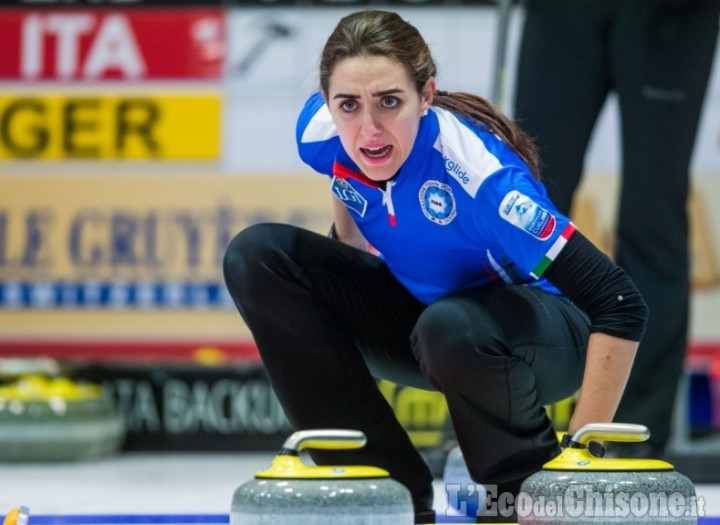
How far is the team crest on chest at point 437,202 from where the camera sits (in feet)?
5.37

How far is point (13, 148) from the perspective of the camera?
4.06 m

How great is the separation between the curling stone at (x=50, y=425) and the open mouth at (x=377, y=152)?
2.19m

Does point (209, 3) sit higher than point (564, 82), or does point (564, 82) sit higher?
point (209, 3)

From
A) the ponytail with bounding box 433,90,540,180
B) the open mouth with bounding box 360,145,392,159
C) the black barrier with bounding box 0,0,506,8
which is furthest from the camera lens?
the black barrier with bounding box 0,0,506,8

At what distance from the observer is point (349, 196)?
69.4 inches

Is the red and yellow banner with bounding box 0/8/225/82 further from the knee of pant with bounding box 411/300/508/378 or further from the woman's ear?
the knee of pant with bounding box 411/300/508/378

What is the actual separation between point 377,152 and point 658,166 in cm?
126

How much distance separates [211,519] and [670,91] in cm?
145

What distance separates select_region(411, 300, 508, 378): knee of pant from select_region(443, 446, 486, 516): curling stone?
211mm

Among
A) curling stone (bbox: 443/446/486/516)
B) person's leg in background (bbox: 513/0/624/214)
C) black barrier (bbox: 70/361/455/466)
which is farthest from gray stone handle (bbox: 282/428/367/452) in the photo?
black barrier (bbox: 70/361/455/466)

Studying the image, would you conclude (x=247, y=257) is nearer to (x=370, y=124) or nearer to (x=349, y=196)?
(x=349, y=196)

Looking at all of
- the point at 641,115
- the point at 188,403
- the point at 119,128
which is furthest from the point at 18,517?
the point at 119,128

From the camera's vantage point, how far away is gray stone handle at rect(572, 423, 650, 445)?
1322 mm

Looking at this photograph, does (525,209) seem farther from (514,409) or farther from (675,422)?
(675,422)
